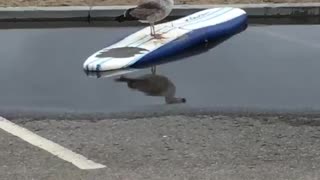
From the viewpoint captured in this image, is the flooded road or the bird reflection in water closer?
the flooded road

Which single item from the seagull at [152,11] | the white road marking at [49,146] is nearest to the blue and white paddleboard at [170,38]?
the seagull at [152,11]

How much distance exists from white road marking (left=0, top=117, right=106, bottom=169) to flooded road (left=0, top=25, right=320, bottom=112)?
626 millimetres

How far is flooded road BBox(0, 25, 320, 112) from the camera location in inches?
299

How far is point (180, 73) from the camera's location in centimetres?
859

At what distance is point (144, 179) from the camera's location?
5.42 metres

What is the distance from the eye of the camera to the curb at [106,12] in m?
11.0

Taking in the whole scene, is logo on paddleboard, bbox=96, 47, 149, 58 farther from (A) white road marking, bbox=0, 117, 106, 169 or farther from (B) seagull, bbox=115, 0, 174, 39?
(A) white road marking, bbox=0, 117, 106, 169

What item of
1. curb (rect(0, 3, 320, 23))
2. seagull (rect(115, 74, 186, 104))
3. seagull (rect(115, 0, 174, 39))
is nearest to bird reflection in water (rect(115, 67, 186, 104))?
seagull (rect(115, 74, 186, 104))

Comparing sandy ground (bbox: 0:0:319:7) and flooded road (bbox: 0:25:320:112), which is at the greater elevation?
sandy ground (bbox: 0:0:319:7)

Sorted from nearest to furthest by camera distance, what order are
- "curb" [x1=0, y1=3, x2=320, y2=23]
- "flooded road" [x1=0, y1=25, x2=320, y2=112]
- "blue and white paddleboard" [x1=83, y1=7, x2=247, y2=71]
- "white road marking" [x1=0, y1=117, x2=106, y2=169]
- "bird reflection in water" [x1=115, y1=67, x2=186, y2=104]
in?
"white road marking" [x1=0, y1=117, x2=106, y2=169]
"flooded road" [x1=0, y1=25, x2=320, y2=112]
"bird reflection in water" [x1=115, y1=67, x2=186, y2=104]
"blue and white paddleboard" [x1=83, y1=7, x2=247, y2=71]
"curb" [x1=0, y1=3, x2=320, y2=23]

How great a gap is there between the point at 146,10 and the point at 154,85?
5.38 ft

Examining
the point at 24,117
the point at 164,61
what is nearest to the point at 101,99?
the point at 24,117

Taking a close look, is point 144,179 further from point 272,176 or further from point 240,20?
point 240,20

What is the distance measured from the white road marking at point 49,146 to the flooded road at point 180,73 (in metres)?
0.63
